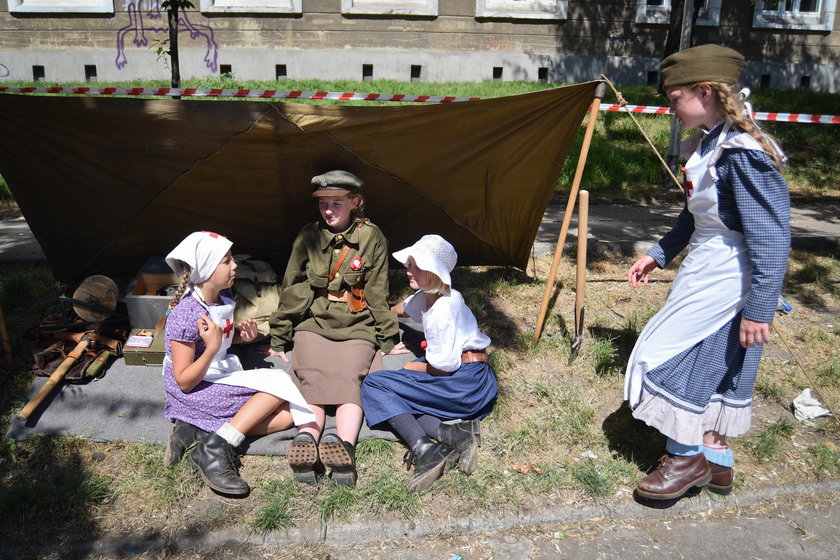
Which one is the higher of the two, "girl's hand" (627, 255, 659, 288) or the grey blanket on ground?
"girl's hand" (627, 255, 659, 288)

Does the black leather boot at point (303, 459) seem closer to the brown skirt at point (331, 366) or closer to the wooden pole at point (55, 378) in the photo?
the brown skirt at point (331, 366)

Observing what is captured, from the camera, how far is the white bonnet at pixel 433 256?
3330 millimetres

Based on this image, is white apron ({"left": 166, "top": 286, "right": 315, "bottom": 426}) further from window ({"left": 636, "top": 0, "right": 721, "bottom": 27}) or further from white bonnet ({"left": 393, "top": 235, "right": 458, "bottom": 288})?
window ({"left": 636, "top": 0, "right": 721, "bottom": 27})

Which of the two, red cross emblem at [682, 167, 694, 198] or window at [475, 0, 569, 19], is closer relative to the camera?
red cross emblem at [682, 167, 694, 198]

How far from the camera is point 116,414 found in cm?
357

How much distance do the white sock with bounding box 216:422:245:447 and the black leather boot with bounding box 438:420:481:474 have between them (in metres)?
0.99

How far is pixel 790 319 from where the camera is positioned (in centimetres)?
502

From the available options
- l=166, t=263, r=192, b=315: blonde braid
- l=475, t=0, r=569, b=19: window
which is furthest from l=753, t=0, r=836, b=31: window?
l=166, t=263, r=192, b=315: blonde braid

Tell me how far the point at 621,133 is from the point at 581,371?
21.8ft

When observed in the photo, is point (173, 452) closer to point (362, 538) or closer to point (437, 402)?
point (362, 538)

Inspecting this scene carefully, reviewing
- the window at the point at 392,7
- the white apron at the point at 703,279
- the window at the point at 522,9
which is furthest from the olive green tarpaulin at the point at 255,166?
the window at the point at 522,9

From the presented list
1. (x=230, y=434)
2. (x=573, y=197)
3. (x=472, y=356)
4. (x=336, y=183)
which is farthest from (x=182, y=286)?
(x=573, y=197)

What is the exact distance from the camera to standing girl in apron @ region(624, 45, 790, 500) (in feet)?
8.52

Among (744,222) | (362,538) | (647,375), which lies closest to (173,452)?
(362,538)
